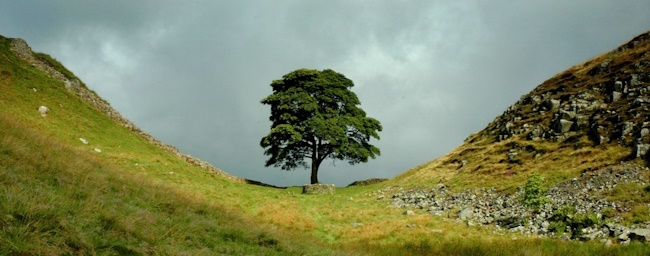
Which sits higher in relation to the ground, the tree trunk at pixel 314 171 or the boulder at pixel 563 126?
the boulder at pixel 563 126

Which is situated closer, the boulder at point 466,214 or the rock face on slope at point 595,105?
the boulder at point 466,214

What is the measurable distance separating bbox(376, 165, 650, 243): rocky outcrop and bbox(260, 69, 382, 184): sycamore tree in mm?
15171

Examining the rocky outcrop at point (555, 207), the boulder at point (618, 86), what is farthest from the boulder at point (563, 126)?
the rocky outcrop at point (555, 207)

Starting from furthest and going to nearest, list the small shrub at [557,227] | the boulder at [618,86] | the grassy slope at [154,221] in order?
1. the boulder at [618,86]
2. the small shrub at [557,227]
3. the grassy slope at [154,221]

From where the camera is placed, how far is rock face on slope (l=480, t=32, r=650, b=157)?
1093 inches

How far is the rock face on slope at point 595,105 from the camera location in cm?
2777

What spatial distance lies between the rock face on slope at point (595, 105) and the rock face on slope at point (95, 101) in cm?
2955

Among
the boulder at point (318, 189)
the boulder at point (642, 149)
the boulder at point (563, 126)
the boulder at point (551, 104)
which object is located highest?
the boulder at point (551, 104)

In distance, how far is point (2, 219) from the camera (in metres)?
6.61

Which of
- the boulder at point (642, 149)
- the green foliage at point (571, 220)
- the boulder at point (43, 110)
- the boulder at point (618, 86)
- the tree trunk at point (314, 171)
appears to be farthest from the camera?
the tree trunk at point (314, 171)

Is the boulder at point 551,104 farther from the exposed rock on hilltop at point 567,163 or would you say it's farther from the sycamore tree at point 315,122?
the sycamore tree at point 315,122

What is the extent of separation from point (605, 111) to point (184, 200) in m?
32.9

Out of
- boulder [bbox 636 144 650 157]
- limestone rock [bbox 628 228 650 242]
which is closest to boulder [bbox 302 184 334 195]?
boulder [bbox 636 144 650 157]

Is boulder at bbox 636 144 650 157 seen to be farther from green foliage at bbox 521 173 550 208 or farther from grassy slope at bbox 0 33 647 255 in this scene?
grassy slope at bbox 0 33 647 255
